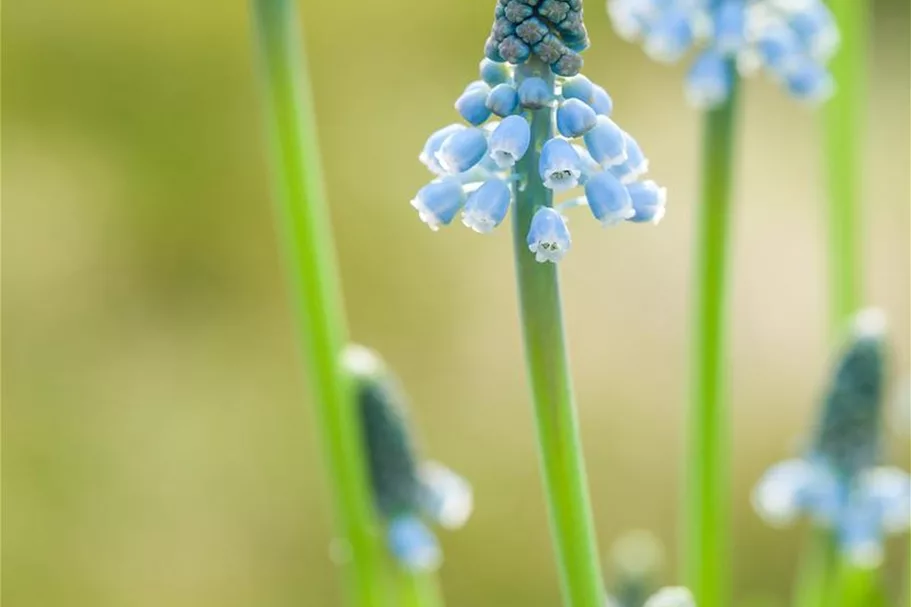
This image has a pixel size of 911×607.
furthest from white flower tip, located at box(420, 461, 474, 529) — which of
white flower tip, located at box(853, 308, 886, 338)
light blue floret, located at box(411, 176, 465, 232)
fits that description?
light blue floret, located at box(411, 176, 465, 232)

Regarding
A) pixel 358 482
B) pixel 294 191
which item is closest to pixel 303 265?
pixel 294 191

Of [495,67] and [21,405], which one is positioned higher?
[495,67]

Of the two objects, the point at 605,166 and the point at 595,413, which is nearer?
the point at 605,166

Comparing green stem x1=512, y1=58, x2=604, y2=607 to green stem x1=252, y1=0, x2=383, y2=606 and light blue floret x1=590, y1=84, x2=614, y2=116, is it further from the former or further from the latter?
green stem x1=252, y1=0, x2=383, y2=606

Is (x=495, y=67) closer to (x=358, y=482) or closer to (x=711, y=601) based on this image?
(x=358, y=482)

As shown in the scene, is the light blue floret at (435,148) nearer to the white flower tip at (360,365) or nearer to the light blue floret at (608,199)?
the light blue floret at (608,199)

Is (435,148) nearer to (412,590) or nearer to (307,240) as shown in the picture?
(307,240)

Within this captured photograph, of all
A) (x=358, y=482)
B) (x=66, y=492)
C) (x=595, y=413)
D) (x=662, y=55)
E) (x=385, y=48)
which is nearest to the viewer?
(x=662, y=55)
